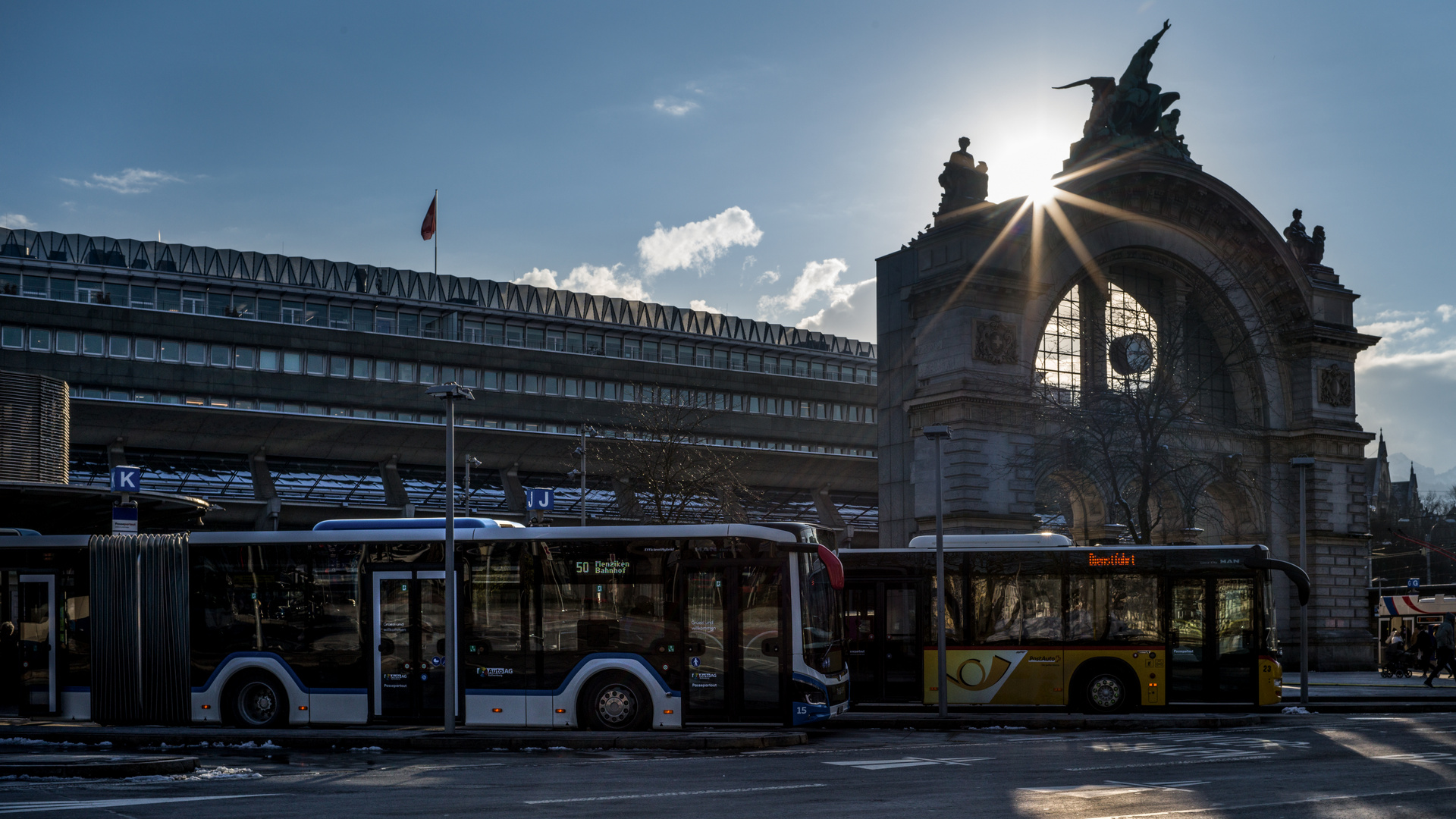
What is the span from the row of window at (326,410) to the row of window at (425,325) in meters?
4.72

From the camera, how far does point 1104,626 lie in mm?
23812

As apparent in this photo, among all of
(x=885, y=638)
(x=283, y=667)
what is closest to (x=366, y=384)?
(x=885, y=638)

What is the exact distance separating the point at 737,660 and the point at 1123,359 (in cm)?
3077

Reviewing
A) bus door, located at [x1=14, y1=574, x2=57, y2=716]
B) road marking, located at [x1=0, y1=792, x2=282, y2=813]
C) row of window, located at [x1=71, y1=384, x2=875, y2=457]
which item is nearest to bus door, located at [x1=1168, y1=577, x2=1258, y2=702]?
road marking, located at [x1=0, y1=792, x2=282, y2=813]

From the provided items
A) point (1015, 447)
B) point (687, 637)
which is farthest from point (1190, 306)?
point (687, 637)

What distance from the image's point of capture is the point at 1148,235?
157 ft

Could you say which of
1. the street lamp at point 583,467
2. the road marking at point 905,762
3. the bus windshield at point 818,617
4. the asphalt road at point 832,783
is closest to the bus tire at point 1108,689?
the asphalt road at point 832,783

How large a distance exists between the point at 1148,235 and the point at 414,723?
35260 mm

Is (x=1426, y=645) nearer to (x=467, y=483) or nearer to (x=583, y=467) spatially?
(x=583, y=467)

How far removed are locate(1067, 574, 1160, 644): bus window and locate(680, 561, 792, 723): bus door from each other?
22.5ft

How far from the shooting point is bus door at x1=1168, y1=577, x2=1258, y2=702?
2375cm

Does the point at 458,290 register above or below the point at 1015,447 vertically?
above

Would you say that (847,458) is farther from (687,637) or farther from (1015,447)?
(687,637)

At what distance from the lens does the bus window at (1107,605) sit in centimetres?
2377
